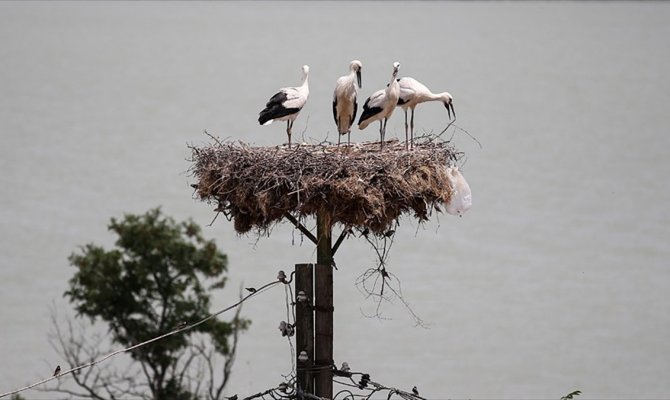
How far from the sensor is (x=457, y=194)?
8266mm

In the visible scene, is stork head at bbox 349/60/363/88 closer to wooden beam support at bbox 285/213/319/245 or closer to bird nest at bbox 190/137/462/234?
bird nest at bbox 190/137/462/234

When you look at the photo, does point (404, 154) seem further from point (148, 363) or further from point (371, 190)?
point (148, 363)

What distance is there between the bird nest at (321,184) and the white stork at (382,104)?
0.57 m

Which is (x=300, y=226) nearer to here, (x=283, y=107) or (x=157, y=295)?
(x=283, y=107)

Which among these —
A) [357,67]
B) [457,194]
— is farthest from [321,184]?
[357,67]

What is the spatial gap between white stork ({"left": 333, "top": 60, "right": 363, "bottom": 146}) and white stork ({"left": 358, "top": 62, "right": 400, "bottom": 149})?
0.09 meters

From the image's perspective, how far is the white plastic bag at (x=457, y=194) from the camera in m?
8.22

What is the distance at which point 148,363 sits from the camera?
1656cm

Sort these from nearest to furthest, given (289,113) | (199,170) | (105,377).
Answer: (199,170) < (289,113) < (105,377)

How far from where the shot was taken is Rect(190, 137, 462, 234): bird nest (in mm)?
7676

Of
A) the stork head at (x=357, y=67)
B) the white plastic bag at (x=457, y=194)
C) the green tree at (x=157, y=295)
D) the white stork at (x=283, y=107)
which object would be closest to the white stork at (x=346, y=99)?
the stork head at (x=357, y=67)

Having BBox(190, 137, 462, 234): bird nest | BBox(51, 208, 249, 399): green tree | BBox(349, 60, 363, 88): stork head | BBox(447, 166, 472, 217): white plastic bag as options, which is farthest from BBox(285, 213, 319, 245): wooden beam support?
BBox(51, 208, 249, 399): green tree

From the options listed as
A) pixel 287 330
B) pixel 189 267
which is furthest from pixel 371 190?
pixel 189 267

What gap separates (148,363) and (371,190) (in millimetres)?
9491
